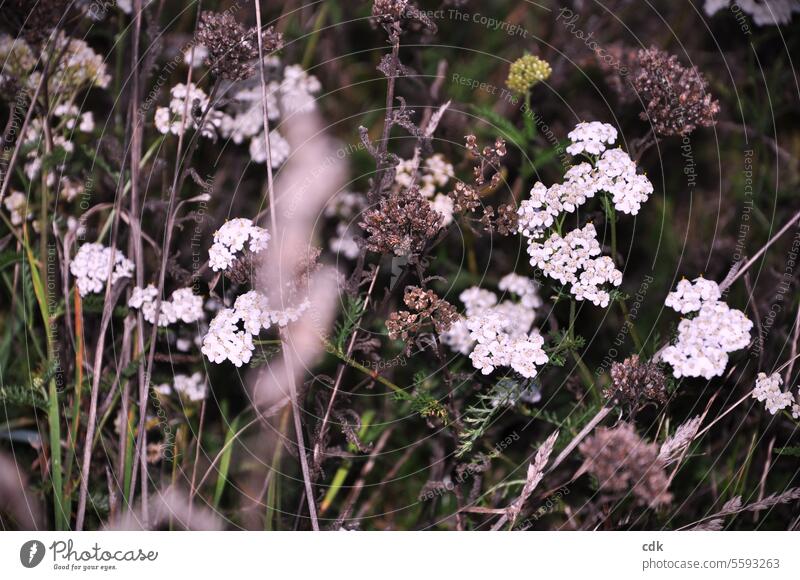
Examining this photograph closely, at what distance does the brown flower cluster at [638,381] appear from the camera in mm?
991

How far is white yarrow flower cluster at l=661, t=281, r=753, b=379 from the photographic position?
0.99 meters

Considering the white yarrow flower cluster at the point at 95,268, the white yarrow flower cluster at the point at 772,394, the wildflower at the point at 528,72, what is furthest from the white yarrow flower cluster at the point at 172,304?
the white yarrow flower cluster at the point at 772,394

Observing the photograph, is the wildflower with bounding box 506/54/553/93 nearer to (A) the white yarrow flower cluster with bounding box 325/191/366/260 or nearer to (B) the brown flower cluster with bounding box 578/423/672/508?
(A) the white yarrow flower cluster with bounding box 325/191/366/260

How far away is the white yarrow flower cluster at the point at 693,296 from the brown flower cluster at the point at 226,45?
0.77 meters

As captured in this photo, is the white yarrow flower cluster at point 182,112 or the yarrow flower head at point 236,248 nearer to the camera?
the yarrow flower head at point 236,248

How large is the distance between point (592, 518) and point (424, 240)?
589mm

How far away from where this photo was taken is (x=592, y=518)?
1.14 metres

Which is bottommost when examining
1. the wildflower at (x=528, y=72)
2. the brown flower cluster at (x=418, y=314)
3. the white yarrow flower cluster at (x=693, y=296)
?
→ the white yarrow flower cluster at (x=693, y=296)

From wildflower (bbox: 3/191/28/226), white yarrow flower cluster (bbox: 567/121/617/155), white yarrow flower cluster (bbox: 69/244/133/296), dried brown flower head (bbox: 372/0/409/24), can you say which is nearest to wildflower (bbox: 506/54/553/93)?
white yarrow flower cluster (bbox: 567/121/617/155)

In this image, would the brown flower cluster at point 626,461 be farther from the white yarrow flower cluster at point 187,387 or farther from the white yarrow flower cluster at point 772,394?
the white yarrow flower cluster at point 187,387

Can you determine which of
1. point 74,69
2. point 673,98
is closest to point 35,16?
point 74,69

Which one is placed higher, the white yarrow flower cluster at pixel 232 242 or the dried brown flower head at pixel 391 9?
the dried brown flower head at pixel 391 9

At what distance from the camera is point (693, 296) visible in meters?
1.02
